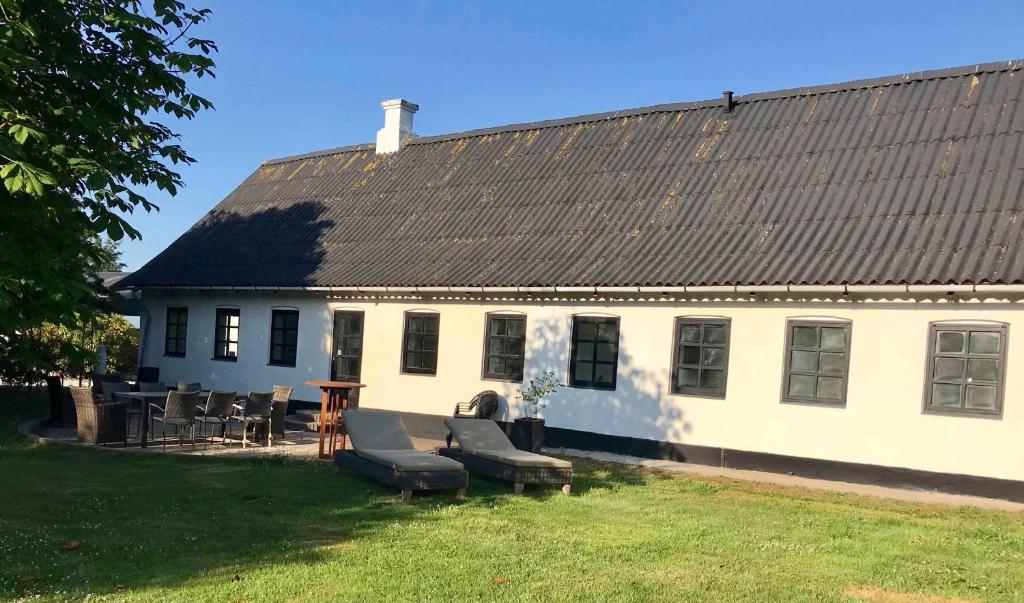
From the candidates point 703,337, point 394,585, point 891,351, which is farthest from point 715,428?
point 394,585

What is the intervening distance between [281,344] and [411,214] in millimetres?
3980

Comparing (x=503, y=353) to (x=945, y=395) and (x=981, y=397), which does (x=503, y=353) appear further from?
(x=981, y=397)

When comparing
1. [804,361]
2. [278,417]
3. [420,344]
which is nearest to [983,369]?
[804,361]

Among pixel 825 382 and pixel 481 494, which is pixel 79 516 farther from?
pixel 825 382

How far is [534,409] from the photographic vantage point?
617 inches

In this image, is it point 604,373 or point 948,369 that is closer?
point 948,369

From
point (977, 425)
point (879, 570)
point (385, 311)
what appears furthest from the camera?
point (385, 311)

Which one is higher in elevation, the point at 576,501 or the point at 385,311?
the point at 385,311

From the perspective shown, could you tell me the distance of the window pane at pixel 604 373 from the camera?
49.8 ft

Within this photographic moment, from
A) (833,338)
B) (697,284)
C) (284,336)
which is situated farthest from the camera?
(284,336)

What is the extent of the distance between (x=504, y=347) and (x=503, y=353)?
111 millimetres

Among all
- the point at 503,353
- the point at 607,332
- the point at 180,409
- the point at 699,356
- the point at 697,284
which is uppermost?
the point at 697,284

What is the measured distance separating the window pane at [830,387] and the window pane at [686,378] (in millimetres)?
1919

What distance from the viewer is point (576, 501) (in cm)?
1075
